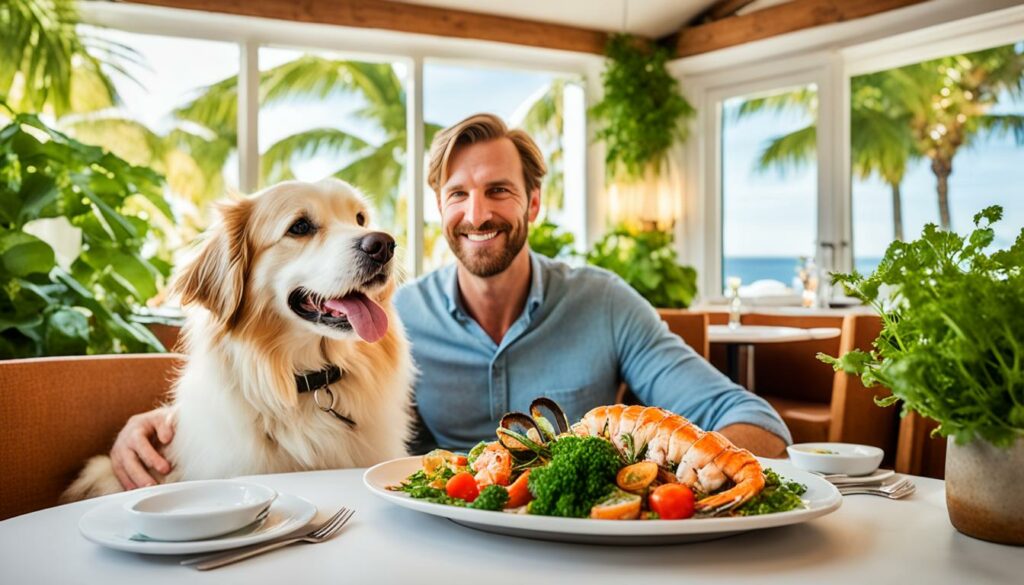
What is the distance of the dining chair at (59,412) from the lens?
152 centimetres

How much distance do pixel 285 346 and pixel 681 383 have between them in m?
0.86

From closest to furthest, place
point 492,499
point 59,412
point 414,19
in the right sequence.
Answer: point 492,499, point 59,412, point 414,19

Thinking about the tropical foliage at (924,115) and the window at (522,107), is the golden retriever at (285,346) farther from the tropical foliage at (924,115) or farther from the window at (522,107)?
the tropical foliage at (924,115)

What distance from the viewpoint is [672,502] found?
0.88 metres

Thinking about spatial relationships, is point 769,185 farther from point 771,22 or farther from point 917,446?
point 917,446

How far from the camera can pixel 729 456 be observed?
952 mm

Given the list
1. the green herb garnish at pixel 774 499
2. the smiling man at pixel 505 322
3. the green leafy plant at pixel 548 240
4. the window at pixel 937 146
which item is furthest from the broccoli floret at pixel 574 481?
the green leafy plant at pixel 548 240

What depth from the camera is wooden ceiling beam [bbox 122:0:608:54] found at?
188 inches

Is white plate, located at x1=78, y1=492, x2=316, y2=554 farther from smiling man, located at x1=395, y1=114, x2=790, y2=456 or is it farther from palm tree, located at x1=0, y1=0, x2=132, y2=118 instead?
palm tree, located at x1=0, y1=0, x2=132, y2=118

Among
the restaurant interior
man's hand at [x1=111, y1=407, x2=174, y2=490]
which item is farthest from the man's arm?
man's hand at [x1=111, y1=407, x2=174, y2=490]

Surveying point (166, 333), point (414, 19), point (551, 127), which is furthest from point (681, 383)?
point (551, 127)

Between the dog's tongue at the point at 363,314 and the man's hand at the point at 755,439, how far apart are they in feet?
2.31

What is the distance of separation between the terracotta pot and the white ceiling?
15.9 ft

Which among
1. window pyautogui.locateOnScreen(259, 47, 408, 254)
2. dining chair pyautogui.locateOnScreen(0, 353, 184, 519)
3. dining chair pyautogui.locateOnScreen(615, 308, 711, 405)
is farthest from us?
window pyautogui.locateOnScreen(259, 47, 408, 254)
